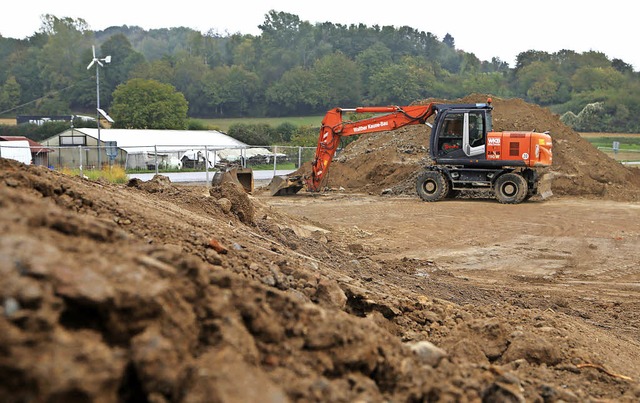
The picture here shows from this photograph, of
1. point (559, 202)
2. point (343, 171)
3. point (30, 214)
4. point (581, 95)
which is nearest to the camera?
point (30, 214)

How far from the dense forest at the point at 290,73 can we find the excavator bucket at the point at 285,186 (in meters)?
36.2

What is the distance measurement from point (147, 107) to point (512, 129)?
49.0 metres

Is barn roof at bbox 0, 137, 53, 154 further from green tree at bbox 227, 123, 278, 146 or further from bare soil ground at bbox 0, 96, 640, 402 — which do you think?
green tree at bbox 227, 123, 278, 146

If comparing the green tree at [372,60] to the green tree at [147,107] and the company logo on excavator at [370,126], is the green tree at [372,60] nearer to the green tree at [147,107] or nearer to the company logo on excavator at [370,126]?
the green tree at [147,107]

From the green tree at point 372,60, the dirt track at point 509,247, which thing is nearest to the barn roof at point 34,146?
the dirt track at point 509,247

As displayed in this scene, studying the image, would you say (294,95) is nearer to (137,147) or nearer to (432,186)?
(137,147)

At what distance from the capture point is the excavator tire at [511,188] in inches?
820

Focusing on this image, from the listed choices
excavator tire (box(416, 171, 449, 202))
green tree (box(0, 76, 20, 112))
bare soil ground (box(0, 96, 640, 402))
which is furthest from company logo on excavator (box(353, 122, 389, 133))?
green tree (box(0, 76, 20, 112))

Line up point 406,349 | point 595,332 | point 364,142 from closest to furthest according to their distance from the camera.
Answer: point 406,349
point 595,332
point 364,142

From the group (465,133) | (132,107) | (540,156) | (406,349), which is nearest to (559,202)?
(540,156)

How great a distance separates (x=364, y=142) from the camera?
103 ft

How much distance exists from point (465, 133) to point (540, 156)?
88.0 inches

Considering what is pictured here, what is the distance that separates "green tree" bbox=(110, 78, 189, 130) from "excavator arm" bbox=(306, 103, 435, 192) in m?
47.6

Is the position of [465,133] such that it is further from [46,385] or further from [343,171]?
[46,385]
